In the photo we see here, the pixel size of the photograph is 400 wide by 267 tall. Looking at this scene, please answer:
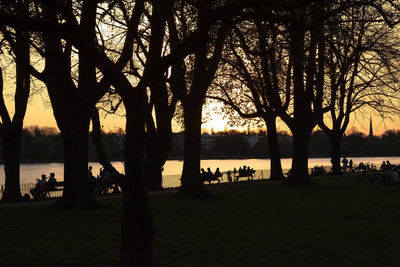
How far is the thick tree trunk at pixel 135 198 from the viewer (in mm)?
9102

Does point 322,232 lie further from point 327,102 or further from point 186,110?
point 327,102

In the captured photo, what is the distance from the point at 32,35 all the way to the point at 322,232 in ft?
32.0

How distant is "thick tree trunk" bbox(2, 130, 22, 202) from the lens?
23609 mm

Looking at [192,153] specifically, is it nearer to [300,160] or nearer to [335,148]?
[300,160]

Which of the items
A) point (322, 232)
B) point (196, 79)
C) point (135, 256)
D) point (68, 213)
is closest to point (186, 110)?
point (196, 79)

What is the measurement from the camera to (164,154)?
2189 cm

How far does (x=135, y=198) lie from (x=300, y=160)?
2277 centimetres

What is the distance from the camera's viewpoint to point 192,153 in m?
23.7

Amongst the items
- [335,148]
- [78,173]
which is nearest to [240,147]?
[335,148]

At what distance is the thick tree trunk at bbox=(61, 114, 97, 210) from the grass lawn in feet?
2.12

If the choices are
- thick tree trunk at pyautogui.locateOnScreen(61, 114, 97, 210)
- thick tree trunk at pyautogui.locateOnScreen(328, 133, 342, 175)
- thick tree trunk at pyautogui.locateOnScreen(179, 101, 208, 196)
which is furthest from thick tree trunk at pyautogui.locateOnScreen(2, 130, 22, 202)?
thick tree trunk at pyautogui.locateOnScreen(328, 133, 342, 175)

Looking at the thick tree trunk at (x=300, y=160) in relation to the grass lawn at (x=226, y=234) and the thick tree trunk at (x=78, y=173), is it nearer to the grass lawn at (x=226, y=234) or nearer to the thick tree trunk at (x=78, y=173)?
the grass lawn at (x=226, y=234)

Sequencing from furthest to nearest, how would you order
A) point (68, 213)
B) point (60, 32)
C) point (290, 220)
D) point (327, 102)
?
1. point (327, 102)
2. point (68, 213)
3. point (290, 220)
4. point (60, 32)

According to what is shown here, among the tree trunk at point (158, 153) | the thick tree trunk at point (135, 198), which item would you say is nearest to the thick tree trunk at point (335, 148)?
the tree trunk at point (158, 153)
